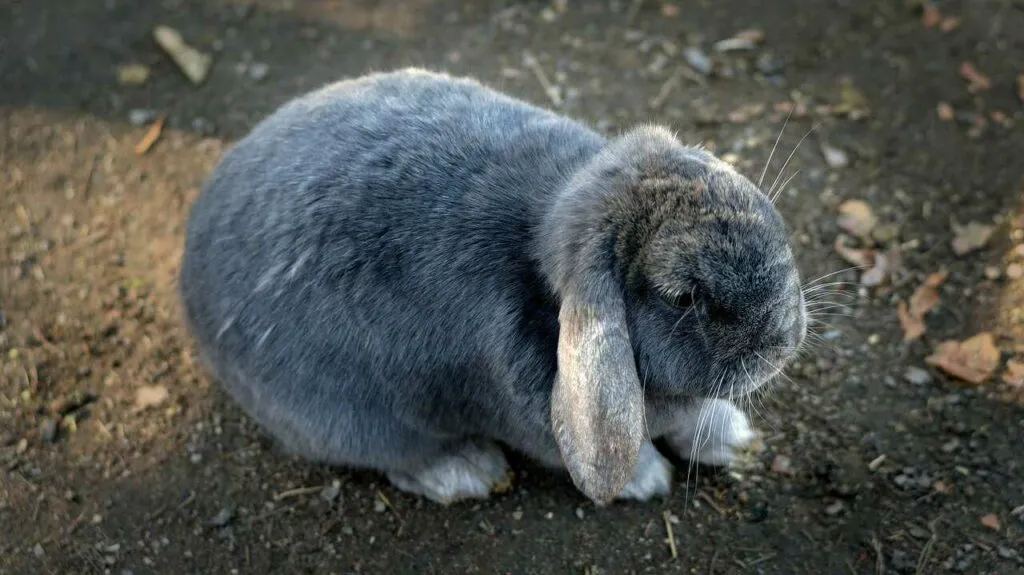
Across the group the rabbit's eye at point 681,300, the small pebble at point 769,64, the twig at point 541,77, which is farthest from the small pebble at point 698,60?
the rabbit's eye at point 681,300

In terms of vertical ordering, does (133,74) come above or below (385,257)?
below

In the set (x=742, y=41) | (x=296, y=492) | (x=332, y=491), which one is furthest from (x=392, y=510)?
(x=742, y=41)

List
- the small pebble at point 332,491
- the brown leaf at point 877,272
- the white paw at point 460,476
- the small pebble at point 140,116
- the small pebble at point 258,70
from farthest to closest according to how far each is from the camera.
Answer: the small pebble at point 258,70 < the small pebble at point 140,116 < the brown leaf at point 877,272 < the small pebble at point 332,491 < the white paw at point 460,476

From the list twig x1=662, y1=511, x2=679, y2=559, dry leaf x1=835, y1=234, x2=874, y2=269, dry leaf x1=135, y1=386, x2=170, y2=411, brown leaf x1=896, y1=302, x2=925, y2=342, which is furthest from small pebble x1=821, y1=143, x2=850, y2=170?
dry leaf x1=135, y1=386, x2=170, y2=411

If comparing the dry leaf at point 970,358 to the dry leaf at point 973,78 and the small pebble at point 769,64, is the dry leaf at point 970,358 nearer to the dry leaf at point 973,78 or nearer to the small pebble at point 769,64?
the dry leaf at point 973,78

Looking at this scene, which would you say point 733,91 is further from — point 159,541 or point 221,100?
point 159,541

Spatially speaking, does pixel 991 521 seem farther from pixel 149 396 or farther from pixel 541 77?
A: pixel 149 396
